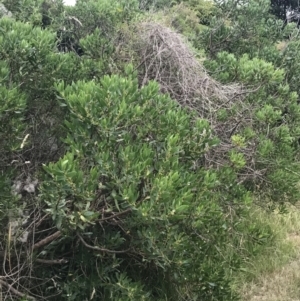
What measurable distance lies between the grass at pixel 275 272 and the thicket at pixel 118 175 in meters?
0.20

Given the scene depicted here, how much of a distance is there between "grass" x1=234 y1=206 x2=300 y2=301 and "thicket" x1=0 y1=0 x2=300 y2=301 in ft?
0.64

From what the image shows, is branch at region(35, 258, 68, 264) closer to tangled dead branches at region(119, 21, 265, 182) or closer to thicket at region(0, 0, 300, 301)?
thicket at region(0, 0, 300, 301)

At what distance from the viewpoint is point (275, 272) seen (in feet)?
14.3

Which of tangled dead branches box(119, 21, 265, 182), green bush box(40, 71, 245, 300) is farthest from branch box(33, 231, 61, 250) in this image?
tangled dead branches box(119, 21, 265, 182)

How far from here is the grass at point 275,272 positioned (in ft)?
13.3

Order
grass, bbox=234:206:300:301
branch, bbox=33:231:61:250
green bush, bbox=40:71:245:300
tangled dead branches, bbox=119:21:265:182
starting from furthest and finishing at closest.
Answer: tangled dead branches, bbox=119:21:265:182, grass, bbox=234:206:300:301, branch, bbox=33:231:61:250, green bush, bbox=40:71:245:300

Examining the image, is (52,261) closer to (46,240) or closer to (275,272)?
(46,240)

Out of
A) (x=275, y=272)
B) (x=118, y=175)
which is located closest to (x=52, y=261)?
(x=118, y=175)

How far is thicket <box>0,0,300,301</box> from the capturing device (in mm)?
2719

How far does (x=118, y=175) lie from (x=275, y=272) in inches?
89.9

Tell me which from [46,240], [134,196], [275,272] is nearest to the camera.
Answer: [134,196]

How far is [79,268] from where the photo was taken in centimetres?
334

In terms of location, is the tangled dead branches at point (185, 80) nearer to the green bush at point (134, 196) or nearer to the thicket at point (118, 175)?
the thicket at point (118, 175)

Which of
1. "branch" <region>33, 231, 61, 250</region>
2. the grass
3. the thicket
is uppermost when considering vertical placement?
the thicket
